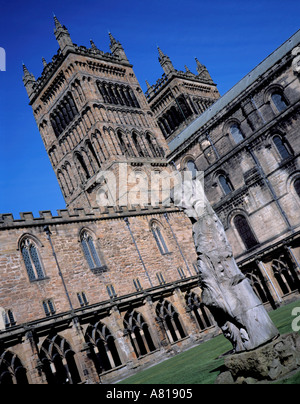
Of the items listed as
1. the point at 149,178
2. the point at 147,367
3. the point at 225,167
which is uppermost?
the point at 149,178

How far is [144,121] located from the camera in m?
48.5

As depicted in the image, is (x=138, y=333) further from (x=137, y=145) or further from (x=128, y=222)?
(x=137, y=145)

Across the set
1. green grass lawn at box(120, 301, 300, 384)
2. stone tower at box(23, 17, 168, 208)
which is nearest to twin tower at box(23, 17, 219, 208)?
stone tower at box(23, 17, 168, 208)

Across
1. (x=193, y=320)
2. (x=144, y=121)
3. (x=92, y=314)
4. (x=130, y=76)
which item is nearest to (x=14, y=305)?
(x=92, y=314)

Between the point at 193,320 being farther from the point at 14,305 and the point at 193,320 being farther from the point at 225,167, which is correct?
the point at 225,167

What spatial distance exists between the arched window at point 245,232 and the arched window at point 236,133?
7279mm

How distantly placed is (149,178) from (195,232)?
1366 inches

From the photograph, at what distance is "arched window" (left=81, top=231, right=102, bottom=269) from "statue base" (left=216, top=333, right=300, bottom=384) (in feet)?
62.0

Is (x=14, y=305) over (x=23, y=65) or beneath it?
beneath

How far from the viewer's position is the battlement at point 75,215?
2297cm

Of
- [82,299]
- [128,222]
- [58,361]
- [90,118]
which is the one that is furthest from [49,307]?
[90,118]

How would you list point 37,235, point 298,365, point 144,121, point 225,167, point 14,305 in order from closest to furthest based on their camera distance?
point 298,365, point 14,305, point 37,235, point 225,167, point 144,121

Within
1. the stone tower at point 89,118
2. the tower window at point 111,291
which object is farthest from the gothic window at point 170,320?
the stone tower at point 89,118

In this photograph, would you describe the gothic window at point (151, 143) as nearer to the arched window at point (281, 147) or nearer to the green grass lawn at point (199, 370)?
the arched window at point (281, 147)
